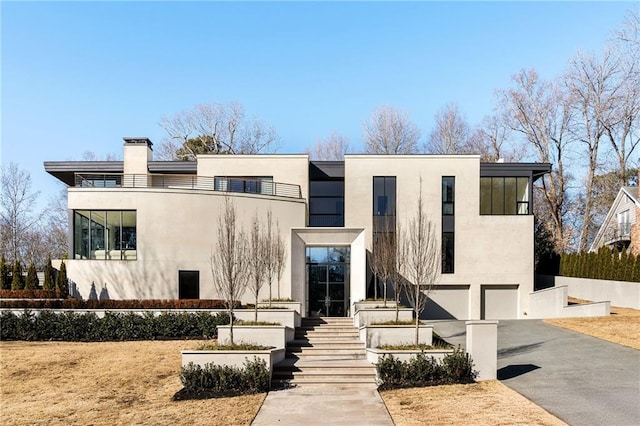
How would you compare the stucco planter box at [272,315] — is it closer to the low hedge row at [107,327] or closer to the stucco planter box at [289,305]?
the low hedge row at [107,327]

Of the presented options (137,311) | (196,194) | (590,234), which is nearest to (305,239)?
(196,194)

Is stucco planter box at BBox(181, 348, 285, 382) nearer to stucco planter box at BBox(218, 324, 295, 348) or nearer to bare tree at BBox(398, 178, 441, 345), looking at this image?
stucco planter box at BBox(218, 324, 295, 348)

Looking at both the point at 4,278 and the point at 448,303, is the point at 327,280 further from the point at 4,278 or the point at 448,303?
the point at 4,278

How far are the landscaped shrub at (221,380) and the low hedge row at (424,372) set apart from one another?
2.91 metres

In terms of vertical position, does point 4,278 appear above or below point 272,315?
above

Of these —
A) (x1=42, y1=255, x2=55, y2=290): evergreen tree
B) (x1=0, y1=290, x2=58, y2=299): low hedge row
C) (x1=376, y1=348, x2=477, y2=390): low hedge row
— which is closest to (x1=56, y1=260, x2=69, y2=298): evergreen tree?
(x1=0, y1=290, x2=58, y2=299): low hedge row

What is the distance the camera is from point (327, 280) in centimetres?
2122

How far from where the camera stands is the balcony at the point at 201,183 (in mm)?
21438

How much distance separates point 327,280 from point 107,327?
9510 mm

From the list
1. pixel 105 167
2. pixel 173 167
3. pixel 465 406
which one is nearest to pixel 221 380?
pixel 465 406

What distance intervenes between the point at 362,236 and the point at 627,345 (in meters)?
10.5

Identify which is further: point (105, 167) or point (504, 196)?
point (504, 196)

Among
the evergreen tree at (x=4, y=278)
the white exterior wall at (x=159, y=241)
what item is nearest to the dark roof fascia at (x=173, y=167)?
the white exterior wall at (x=159, y=241)

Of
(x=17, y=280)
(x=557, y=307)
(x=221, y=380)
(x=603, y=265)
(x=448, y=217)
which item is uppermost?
(x=448, y=217)
